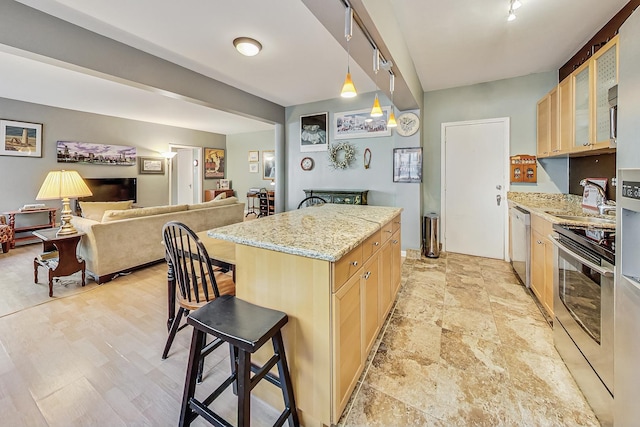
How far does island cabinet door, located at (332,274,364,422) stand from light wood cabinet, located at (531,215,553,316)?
5.78 ft

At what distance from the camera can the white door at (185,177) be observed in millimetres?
8086

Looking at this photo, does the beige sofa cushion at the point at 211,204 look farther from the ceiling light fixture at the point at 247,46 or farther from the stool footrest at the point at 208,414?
the stool footrest at the point at 208,414

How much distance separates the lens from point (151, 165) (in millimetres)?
6652

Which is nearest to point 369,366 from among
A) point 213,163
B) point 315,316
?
point 315,316

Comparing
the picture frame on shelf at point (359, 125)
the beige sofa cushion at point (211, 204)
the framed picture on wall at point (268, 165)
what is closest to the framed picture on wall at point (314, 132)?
the picture frame on shelf at point (359, 125)

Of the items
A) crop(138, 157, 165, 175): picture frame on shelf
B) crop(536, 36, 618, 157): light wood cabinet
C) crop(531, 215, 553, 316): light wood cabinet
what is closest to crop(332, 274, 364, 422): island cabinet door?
crop(531, 215, 553, 316): light wood cabinet

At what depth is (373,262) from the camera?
1759 mm

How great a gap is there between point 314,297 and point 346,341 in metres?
0.33

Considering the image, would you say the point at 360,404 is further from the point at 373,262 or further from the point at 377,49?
the point at 377,49

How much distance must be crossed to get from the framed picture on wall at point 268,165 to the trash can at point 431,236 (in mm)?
4868

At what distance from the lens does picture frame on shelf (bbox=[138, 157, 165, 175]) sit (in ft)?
21.2

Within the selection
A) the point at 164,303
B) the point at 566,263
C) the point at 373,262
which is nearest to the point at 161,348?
the point at 164,303

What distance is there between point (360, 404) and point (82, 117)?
282 inches

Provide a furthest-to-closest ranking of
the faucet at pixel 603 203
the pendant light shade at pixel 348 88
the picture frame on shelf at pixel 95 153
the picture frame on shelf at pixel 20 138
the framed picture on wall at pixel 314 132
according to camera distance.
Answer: the picture frame on shelf at pixel 95 153, the framed picture on wall at pixel 314 132, the picture frame on shelf at pixel 20 138, the faucet at pixel 603 203, the pendant light shade at pixel 348 88
